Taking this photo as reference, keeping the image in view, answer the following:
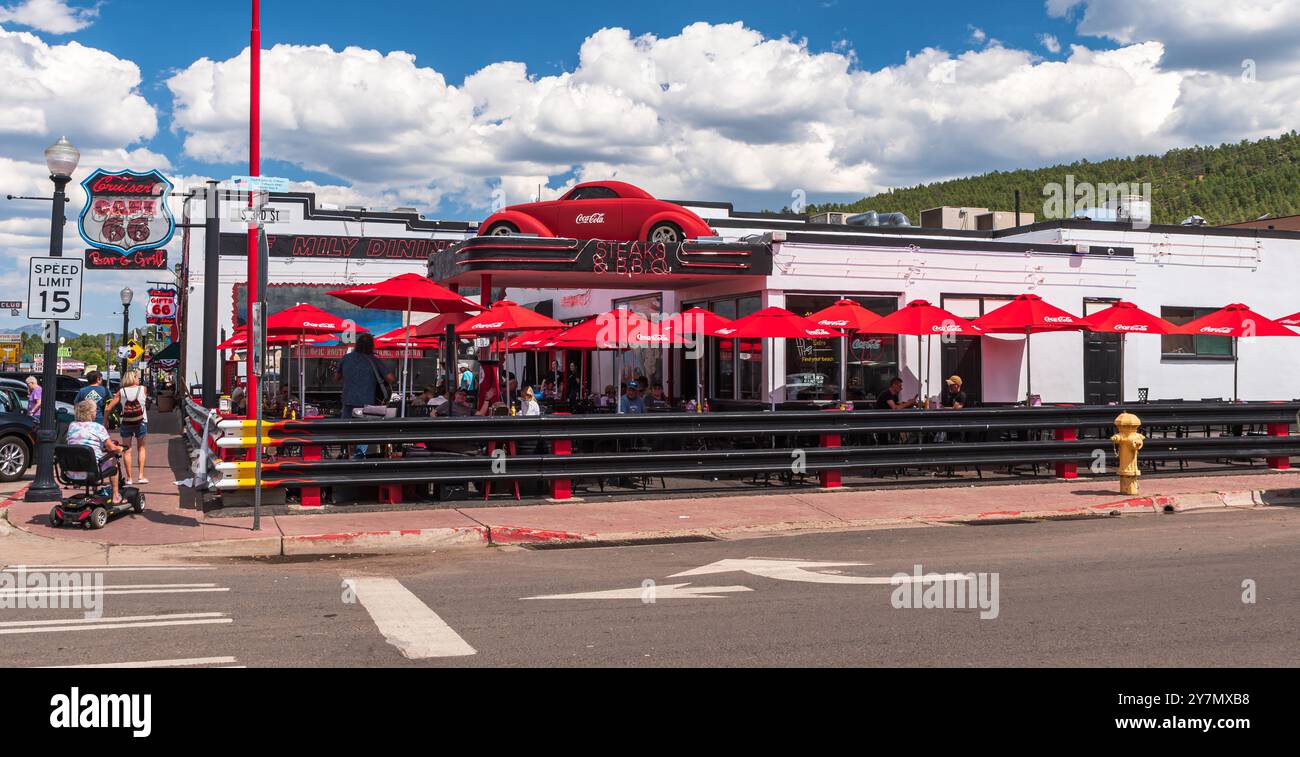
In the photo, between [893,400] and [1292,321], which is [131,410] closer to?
[893,400]

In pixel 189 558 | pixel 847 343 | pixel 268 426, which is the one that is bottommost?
pixel 189 558

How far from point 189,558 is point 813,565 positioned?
607 cm

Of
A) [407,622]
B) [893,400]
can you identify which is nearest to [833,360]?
[893,400]

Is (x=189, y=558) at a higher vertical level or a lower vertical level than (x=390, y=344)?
lower

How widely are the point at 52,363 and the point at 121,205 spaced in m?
18.9

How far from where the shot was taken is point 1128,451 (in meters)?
15.1

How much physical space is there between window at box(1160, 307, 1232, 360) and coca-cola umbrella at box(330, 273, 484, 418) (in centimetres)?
1586

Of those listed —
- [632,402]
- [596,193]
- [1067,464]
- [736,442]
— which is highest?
[596,193]

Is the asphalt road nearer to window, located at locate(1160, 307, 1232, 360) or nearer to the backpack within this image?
the backpack

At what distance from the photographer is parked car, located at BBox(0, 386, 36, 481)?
1828cm
